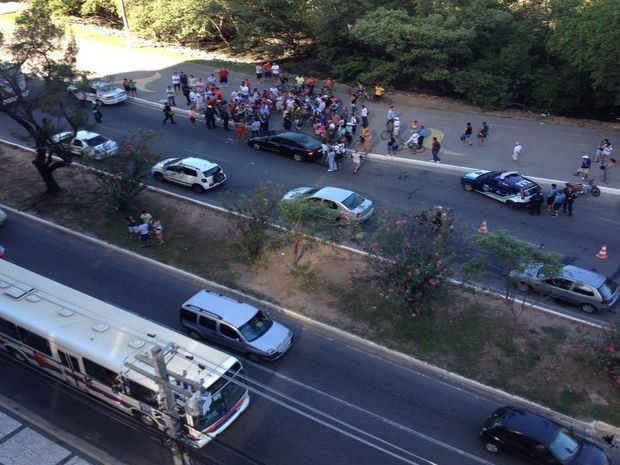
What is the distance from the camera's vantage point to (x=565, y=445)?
13.6 metres

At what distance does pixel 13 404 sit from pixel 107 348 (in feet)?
12.3

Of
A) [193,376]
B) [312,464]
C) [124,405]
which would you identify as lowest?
[312,464]

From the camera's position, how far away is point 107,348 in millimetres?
13914

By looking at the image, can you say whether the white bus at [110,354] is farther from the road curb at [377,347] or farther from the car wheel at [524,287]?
the car wheel at [524,287]

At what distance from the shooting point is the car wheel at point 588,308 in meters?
18.8

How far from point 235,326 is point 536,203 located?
1426 centimetres

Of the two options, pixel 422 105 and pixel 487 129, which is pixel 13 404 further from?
pixel 422 105

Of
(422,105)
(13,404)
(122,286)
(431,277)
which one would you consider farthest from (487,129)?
(13,404)

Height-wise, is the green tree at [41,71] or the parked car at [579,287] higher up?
the green tree at [41,71]

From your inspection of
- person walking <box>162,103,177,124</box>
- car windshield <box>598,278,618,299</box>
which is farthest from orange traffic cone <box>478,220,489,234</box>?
person walking <box>162,103,177,124</box>

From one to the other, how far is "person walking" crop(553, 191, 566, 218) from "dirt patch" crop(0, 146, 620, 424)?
282 inches

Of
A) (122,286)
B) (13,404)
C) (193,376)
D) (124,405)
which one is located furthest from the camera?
(122,286)

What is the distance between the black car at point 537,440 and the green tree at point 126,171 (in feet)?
52.0

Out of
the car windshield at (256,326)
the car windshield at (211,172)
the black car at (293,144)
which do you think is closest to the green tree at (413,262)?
the car windshield at (256,326)
